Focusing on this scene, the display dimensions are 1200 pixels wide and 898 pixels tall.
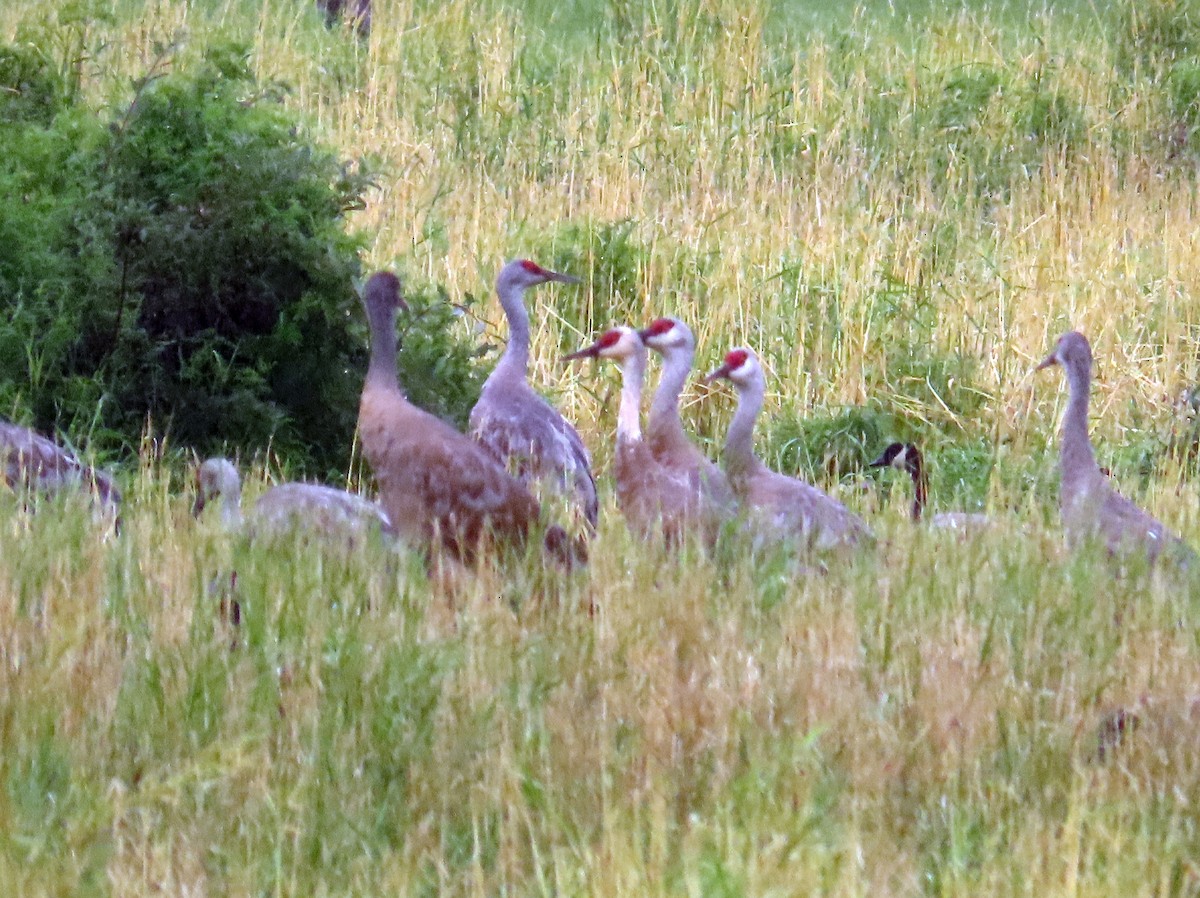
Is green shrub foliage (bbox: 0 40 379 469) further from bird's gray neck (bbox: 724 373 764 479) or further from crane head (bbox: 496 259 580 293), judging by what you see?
bird's gray neck (bbox: 724 373 764 479)

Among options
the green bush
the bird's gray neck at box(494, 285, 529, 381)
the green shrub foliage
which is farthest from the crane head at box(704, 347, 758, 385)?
the green shrub foliage

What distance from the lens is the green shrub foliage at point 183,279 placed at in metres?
7.09

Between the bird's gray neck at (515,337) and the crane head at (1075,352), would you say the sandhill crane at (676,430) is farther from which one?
the crane head at (1075,352)

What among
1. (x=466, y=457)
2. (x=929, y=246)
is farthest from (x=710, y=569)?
(x=929, y=246)

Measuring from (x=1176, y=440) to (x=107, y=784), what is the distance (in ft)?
19.8

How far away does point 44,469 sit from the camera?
6.16 meters

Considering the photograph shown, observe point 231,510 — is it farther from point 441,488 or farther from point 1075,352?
point 1075,352

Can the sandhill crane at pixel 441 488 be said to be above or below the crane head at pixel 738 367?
below

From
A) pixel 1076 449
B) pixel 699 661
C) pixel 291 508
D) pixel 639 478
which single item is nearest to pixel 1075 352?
pixel 1076 449

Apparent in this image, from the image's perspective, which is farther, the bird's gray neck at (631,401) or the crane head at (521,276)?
the crane head at (521,276)

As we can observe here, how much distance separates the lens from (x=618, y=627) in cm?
441

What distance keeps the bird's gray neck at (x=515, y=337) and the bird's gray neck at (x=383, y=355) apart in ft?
3.64

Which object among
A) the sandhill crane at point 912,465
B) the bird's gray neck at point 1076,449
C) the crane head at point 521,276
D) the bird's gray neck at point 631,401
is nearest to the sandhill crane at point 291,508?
the bird's gray neck at point 631,401

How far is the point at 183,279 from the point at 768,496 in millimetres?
2602
